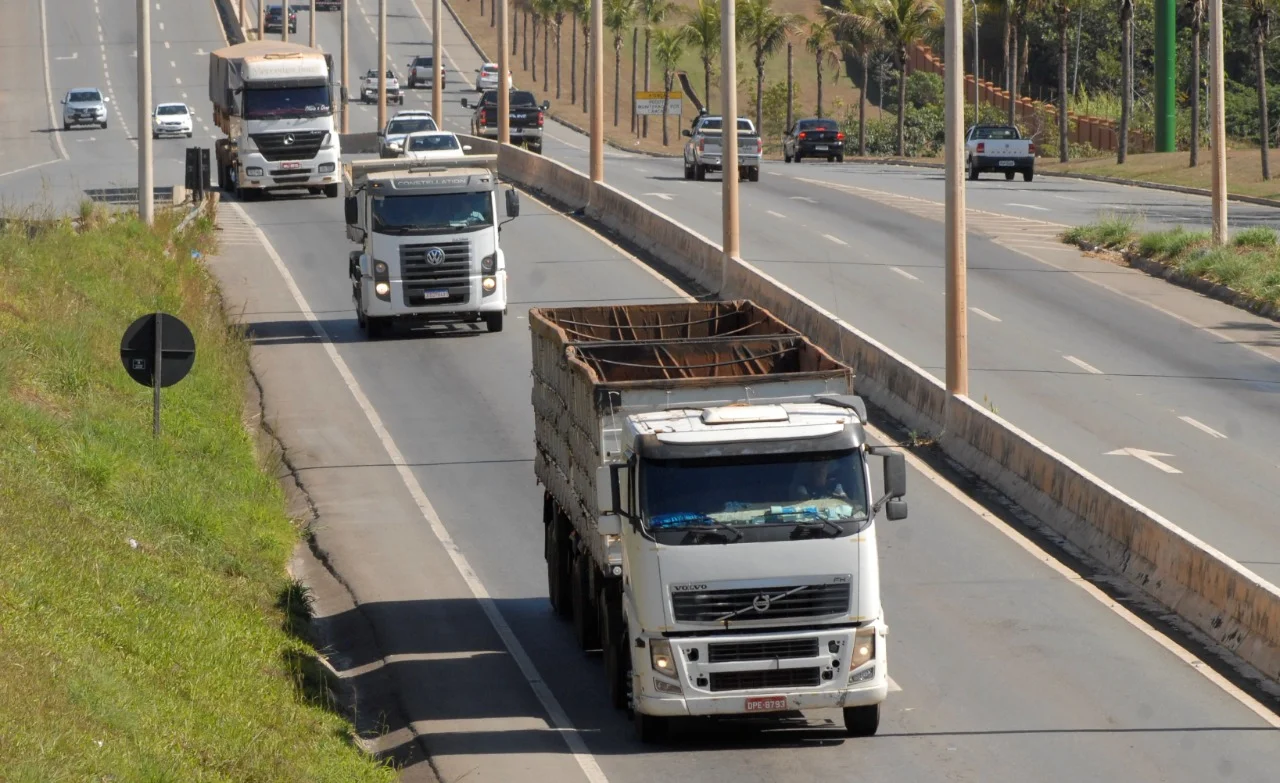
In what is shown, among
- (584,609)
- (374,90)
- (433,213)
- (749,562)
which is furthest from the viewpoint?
(374,90)

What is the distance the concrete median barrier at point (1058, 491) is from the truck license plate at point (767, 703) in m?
4.98

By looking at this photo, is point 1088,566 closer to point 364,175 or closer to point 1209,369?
point 1209,369

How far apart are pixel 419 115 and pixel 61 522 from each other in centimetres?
5554

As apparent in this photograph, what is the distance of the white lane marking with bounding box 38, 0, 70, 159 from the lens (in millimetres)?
78938

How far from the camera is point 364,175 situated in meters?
33.7

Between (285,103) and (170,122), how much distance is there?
107 feet

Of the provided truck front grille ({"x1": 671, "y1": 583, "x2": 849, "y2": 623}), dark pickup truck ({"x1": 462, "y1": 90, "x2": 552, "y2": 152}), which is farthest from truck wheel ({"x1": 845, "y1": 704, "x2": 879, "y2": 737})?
dark pickup truck ({"x1": 462, "y1": 90, "x2": 552, "y2": 152})

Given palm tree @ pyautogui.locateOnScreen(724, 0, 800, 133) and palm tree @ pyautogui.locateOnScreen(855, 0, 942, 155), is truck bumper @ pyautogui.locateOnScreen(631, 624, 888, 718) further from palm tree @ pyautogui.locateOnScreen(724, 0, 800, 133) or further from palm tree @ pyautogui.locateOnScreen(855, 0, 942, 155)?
palm tree @ pyautogui.locateOnScreen(724, 0, 800, 133)

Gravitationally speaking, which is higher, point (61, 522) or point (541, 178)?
point (541, 178)

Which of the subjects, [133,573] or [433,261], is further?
[433,261]

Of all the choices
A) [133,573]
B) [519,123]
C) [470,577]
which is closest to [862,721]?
[133,573]

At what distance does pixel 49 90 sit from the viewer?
101062 mm

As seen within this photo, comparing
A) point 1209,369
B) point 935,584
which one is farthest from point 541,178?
point 935,584

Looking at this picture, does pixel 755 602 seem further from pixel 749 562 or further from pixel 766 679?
pixel 766 679
